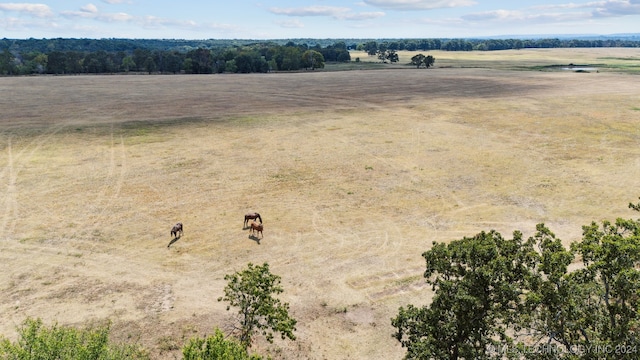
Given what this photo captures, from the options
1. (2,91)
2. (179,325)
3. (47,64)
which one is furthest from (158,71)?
(179,325)

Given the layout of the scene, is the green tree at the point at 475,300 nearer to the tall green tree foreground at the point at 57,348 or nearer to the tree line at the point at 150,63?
the tall green tree foreground at the point at 57,348

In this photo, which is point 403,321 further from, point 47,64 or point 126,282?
point 47,64

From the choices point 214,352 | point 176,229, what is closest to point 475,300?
point 214,352

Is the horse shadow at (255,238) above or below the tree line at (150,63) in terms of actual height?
below

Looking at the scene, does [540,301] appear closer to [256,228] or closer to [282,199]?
[256,228]

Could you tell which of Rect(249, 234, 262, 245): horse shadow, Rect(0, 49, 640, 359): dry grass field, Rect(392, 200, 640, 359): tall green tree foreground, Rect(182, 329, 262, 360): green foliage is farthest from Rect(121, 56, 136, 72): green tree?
Rect(392, 200, 640, 359): tall green tree foreground

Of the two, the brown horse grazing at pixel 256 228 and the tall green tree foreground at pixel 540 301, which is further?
the brown horse grazing at pixel 256 228

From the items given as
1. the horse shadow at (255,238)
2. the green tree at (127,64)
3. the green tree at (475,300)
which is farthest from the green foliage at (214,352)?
the green tree at (127,64)
